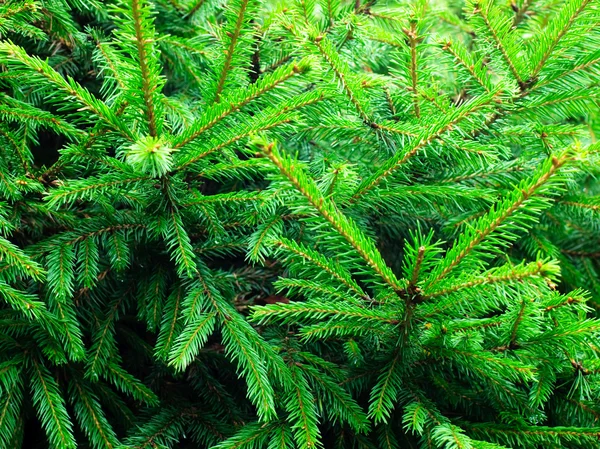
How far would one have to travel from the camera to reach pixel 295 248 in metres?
1.10

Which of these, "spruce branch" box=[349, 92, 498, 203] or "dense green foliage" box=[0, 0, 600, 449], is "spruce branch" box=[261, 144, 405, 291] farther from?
"spruce branch" box=[349, 92, 498, 203]

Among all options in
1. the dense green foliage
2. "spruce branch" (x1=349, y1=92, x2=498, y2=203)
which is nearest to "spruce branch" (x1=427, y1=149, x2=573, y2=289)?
the dense green foliage

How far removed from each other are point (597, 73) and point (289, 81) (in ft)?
2.57

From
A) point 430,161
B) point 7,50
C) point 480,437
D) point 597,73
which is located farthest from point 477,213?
point 7,50

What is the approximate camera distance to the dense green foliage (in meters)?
1.06

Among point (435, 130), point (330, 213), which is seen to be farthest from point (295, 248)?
point (435, 130)

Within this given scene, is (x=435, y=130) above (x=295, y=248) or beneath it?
above

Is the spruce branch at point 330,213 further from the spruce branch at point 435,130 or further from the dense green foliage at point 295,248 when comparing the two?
the spruce branch at point 435,130

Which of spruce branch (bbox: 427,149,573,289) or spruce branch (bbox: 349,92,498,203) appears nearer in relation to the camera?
spruce branch (bbox: 427,149,573,289)

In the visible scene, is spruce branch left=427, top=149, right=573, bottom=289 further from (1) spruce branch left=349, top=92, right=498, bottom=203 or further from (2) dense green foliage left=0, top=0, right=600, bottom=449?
(1) spruce branch left=349, top=92, right=498, bottom=203

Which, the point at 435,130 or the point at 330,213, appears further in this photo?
the point at 435,130

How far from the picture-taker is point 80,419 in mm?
1313

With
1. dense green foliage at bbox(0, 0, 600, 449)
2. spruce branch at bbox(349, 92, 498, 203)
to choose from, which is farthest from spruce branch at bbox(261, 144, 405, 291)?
spruce branch at bbox(349, 92, 498, 203)

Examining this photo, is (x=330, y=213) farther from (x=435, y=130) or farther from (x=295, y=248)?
(x=435, y=130)
